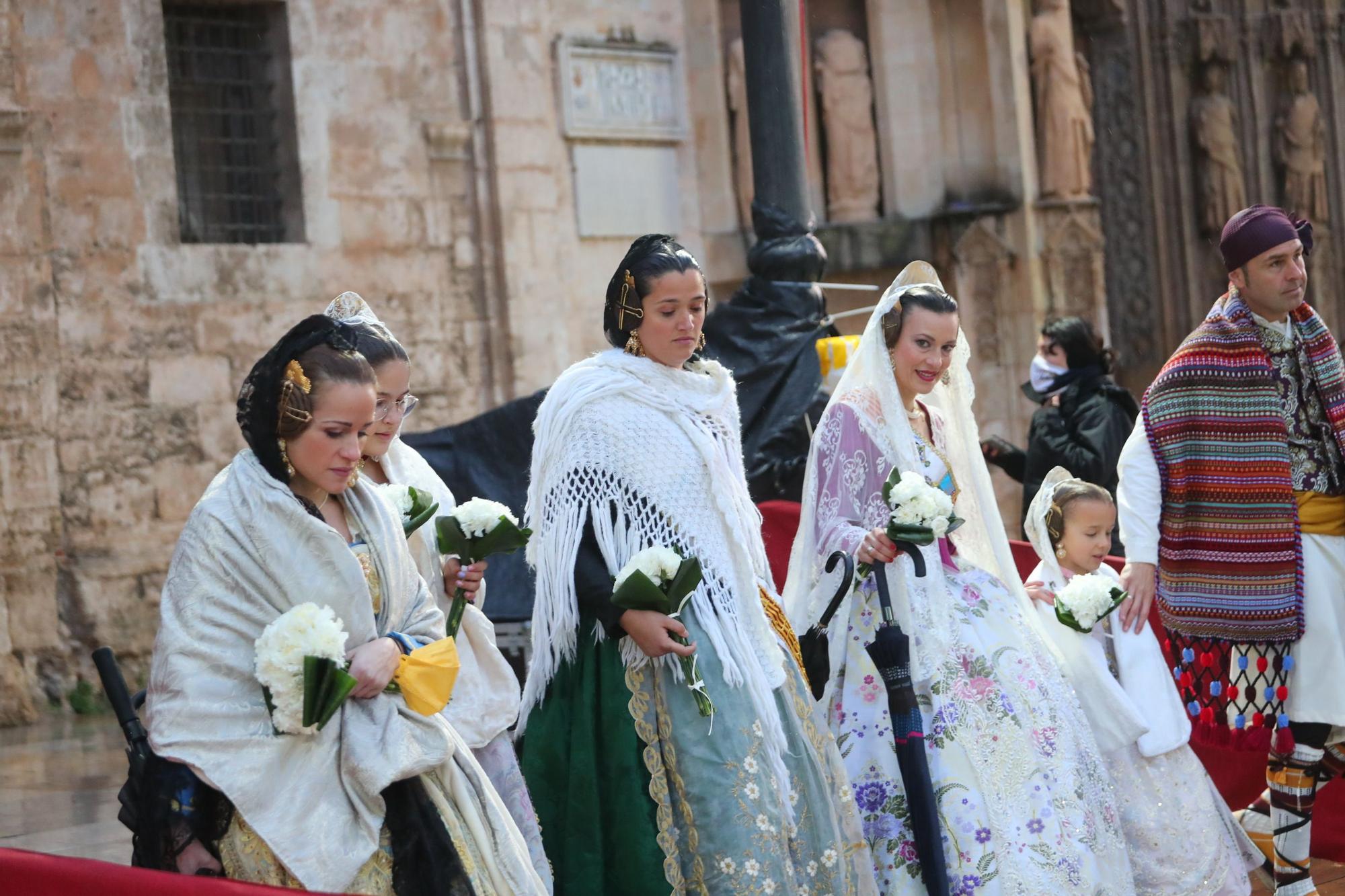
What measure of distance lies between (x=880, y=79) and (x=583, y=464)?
30.0 feet

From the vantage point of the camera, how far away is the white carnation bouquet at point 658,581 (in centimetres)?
396

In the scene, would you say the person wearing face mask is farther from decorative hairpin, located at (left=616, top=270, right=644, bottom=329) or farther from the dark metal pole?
Result: decorative hairpin, located at (left=616, top=270, right=644, bottom=329)

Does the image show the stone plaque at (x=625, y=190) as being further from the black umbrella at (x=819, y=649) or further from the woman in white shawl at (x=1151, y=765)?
the black umbrella at (x=819, y=649)

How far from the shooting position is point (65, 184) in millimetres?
9453

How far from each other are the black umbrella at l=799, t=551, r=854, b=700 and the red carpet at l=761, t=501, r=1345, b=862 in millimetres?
1255

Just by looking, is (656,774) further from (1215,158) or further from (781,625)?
(1215,158)

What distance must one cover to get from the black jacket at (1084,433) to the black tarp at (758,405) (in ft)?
3.44

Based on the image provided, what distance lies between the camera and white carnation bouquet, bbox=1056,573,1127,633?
5.01m

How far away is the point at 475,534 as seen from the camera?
13.4 ft


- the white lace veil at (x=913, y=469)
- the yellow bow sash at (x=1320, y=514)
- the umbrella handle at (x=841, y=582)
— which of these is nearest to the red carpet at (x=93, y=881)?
the umbrella handle at (x=841, y=582)

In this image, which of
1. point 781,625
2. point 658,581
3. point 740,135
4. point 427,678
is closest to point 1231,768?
point 781,625

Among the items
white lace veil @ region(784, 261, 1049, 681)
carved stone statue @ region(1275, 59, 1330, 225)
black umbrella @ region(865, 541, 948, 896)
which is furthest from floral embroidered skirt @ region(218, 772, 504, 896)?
carved stone statue @ region(1275, 59, 1330, 225)

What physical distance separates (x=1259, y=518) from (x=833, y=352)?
3186 millimetres

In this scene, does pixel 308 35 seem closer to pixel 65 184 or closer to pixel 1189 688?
pixel 65 184
